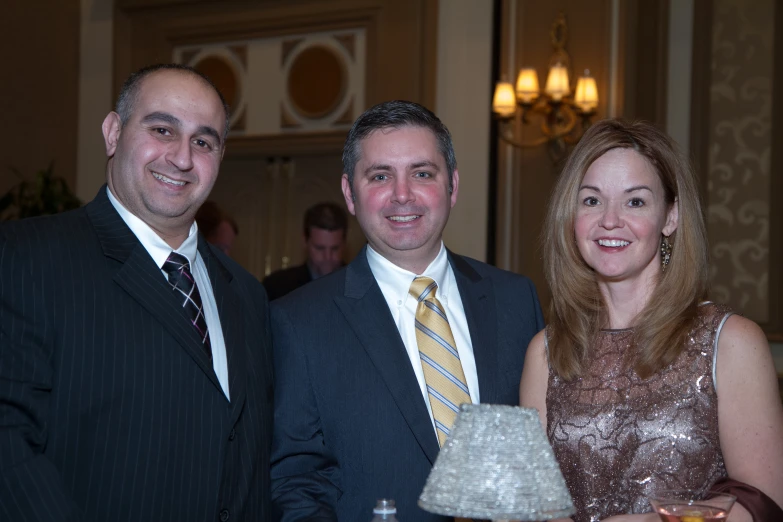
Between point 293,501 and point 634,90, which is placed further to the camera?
point 634,90

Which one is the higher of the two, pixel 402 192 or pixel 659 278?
pixel 402 192

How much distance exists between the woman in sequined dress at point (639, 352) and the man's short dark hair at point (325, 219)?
3.27 metres

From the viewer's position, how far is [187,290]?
85.8 inches

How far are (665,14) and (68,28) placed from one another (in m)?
4.65

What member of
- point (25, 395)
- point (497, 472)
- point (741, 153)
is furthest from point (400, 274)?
point (741, 153)

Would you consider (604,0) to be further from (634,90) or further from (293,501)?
(293,501)

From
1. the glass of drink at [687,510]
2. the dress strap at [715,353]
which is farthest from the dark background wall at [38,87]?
the glass of drink at [687,510]

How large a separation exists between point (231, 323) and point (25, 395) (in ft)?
1.82

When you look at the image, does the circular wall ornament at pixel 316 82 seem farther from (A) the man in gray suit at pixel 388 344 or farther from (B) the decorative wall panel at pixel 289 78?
(A) the man in gray suit at pixel 388 344

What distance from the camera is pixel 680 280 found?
2.22 meters

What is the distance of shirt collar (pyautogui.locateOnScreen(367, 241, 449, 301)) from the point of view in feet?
7.87

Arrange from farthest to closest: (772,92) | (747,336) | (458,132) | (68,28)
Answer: (68,28)
(458,132)
(772,92)
(747,336)

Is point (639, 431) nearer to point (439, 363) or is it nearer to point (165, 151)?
Result: point (439, 363)

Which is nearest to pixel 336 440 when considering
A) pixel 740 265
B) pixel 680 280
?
pixel 680 280
